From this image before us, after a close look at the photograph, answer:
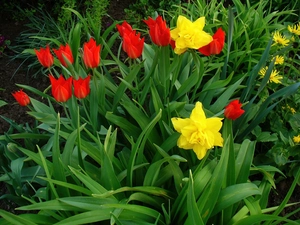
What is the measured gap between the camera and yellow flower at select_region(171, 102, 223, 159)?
50.3 inches

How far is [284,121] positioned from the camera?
2049 millimetres

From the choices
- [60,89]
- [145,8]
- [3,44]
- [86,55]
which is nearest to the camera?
[60,89]

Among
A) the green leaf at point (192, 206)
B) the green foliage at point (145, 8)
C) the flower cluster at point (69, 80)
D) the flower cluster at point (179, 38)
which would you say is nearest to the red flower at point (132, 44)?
the flower cluster at point (179, 38)

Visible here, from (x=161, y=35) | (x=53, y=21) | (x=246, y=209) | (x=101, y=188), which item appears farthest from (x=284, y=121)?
(x=53, y=21)

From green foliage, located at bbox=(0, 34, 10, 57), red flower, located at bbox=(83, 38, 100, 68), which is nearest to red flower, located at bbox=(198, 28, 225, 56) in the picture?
red flower, located at bbox=(83, 38, 100, 68)

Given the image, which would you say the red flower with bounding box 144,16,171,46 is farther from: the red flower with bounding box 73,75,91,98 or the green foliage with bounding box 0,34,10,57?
the green foliage with bounding box 0,34,10,57

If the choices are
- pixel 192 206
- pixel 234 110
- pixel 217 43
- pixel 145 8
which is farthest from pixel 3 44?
pixel 192 206

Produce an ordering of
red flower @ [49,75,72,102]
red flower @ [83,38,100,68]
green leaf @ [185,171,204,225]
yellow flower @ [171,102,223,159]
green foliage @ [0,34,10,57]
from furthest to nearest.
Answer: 1. green foliage @ [0,34,10,57]
2. red flower @ [83,38,100,68]
3. red flower @ [49,75,72,102]
4. yellow flower @ [171,102,223,159]
5. green leaf @ [185,171,204,225]

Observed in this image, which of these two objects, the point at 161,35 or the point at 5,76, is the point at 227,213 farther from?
the point at 5,76

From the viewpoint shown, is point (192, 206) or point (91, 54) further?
point (91, 54)

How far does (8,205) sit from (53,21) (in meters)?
1.49

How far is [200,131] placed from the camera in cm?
127

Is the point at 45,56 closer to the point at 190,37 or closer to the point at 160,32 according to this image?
the point at 160,32

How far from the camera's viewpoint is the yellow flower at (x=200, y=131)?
1277 millimetres
